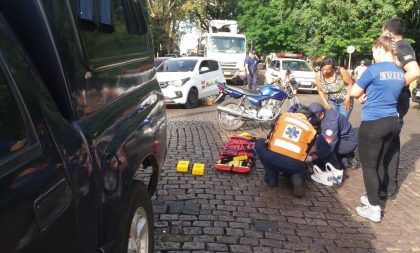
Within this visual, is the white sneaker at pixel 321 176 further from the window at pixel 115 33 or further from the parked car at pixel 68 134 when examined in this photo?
the parked car at pixel 68 134

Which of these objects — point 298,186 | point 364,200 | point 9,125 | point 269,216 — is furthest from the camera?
point 298,186

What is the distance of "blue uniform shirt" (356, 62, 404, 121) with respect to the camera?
404cm

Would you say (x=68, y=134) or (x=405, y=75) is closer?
(x=68, y=134)

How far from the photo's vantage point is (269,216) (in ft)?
14.1

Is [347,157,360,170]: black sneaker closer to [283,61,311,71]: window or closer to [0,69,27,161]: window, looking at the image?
[0,69,27,161]: window

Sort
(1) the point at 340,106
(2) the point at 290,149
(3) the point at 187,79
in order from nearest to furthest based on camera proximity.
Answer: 1. (2) the point at 290,149
2. (1) the point at 340,106
3. (3) the point at 187,79

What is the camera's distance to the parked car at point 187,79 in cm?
1198

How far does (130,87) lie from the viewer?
2.79 meters

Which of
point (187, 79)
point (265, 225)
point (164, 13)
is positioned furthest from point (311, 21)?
point (265, 225)

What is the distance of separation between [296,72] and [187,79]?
797cm

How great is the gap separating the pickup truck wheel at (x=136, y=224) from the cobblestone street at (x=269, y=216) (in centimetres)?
77

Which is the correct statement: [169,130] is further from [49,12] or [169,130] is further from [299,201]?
[49,12]

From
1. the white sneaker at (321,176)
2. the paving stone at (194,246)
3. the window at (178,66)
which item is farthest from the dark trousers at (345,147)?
the window at (178,66)

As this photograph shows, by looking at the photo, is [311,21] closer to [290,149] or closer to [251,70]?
[251,70]
